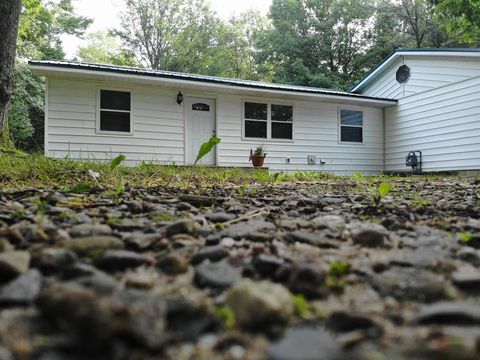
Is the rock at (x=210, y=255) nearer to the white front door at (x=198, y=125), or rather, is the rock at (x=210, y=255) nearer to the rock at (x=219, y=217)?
the rock at (x=219, y=217)

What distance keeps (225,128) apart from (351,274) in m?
10.3

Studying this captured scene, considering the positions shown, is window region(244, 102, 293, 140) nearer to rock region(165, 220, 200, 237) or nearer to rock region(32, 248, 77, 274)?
rock region(165, 220, 200, 237)

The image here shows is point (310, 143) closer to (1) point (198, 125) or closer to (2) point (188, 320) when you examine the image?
(1) point (198, 125)

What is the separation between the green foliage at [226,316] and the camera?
728 millimetres

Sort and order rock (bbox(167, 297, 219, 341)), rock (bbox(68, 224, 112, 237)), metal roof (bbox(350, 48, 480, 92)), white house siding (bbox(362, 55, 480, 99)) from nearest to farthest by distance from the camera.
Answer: rock (bbox(167, 297, 219, 341))
rock (bbox(68, 224, 112, 237))
metal roof (bbox(350, 48, 480, 92))
white house siding (bbox(362, 55, 480, 99))

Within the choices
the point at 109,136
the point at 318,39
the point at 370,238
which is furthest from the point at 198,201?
the point at 318,39

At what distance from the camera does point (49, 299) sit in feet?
2.27

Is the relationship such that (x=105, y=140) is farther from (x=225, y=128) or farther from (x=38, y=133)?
(x=38, y=133)

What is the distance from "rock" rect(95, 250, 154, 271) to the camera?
1.02 m

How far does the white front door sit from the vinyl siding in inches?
7.8

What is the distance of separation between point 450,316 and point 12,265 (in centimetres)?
99

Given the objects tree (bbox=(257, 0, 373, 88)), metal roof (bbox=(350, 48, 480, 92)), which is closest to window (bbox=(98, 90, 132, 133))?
metal roof (bbox=(350, 48, 480, 92))

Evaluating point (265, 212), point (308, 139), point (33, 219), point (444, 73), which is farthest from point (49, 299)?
point (444, 73)

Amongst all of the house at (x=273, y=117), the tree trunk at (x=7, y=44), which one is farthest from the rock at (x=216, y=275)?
the house at (x=273, y=117)
